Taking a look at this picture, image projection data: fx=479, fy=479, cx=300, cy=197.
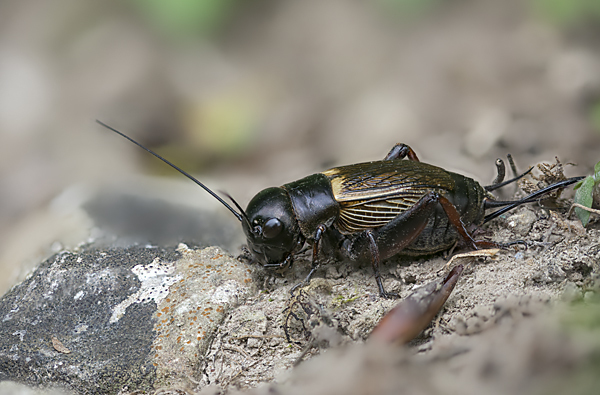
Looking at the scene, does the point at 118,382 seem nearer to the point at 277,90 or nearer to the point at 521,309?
the point at 521,309

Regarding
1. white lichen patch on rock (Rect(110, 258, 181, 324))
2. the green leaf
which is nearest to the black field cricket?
the green leaf

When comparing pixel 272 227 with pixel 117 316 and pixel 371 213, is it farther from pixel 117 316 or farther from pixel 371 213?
pixel 117 316

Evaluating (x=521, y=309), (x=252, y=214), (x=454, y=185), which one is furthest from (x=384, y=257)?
(x=521, y=309)

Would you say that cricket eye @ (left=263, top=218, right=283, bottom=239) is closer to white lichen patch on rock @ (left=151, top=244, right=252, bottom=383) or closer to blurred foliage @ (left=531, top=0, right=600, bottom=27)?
white lichen patch on rock @ (left=151, top=244, right=252, bottom=383)

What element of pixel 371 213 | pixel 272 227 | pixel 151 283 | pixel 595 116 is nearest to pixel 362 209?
pixel 371 213

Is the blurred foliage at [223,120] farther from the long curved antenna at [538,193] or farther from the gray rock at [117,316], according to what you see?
the long curved antenna at [538,193]

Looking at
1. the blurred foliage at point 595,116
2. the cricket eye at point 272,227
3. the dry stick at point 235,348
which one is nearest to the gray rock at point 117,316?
the dry stick at point 235,348
